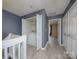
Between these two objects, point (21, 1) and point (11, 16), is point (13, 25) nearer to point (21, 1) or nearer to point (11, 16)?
point (11, 16)

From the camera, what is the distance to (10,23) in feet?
16.2

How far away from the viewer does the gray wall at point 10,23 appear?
4492 millimetres

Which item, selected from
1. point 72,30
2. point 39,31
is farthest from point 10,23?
point 72,30

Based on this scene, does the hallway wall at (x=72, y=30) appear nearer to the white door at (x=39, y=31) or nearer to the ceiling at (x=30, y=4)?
the ceiling at (x=30, y=4)

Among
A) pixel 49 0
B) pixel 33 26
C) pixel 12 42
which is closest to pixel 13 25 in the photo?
pixel 33 26

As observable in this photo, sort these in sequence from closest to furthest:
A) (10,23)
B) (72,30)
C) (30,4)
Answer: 1. (72,30)
2. (30,4)
3. (10,23)

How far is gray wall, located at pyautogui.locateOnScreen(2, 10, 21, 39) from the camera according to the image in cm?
449

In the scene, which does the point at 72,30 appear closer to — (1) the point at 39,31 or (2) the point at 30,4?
(1) the point at 39,31

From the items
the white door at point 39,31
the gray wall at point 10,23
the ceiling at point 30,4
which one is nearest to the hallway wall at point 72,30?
the ceiling at point 30,4

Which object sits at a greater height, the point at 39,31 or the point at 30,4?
the point at 30,4

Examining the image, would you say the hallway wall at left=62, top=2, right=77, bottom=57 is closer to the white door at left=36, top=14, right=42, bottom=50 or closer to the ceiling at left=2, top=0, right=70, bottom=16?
the ceiling at left=2, top=0, right=70, bottom=16

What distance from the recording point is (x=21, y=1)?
11.5 ft

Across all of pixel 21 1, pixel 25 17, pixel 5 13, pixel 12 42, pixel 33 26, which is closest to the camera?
pixel 12 42

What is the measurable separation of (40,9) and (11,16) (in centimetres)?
180
